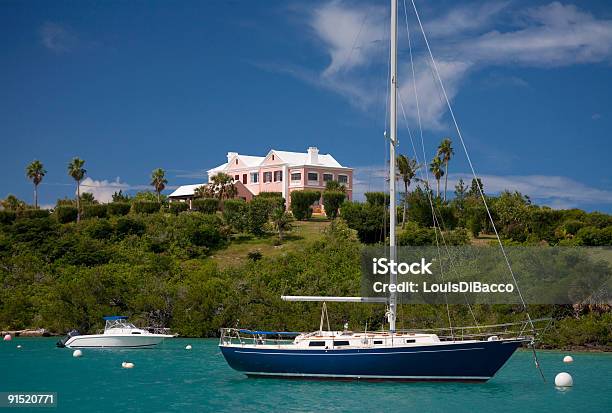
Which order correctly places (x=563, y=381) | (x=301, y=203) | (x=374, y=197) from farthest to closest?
(x=301, y=203), (x=374, y=197), (x=563, y=381)

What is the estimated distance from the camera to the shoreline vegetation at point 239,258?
5941 centimetres

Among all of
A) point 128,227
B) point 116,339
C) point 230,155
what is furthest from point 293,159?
point 116,339

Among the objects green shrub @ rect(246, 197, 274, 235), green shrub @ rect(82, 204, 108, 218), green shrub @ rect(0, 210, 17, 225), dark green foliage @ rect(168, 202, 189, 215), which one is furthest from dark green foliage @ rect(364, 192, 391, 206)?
green shrub @ rect(0, 210, 17, 225)

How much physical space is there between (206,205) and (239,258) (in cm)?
1991

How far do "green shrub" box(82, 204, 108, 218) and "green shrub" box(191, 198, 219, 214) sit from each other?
11.6 meters

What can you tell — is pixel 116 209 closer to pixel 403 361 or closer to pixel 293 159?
pixel 293 159

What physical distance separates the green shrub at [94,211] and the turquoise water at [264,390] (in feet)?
162

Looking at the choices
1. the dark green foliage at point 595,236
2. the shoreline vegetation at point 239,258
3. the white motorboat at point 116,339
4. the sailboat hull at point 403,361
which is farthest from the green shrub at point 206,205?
the sailboat hull at point 403,361

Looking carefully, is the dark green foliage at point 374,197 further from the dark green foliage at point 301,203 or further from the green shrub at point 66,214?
the green shrub at point 66,214

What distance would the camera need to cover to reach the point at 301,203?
9281 centimetres

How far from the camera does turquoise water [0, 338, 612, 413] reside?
28719 mm

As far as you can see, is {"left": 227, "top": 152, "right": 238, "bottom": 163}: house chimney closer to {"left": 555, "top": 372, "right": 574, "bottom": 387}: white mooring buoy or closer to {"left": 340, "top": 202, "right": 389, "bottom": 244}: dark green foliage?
{"left": 340, "top": 202, "right": 389, "bottom": 244}: dark green foliage

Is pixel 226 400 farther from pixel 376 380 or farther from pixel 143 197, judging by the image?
pixel 143 197

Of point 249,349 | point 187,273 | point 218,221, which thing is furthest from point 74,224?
point 249,349
